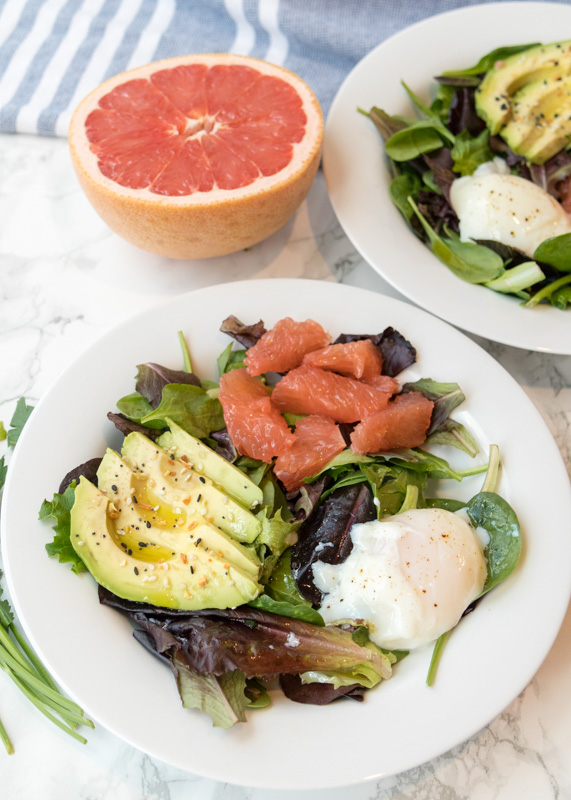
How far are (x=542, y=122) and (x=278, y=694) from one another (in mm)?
1706

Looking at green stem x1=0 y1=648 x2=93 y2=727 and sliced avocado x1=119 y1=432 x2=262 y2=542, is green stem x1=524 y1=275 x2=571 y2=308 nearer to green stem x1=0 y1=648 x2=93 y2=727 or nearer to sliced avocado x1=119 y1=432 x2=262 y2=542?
sliced avocado x1=119 y1=432 x2=262 y2=542

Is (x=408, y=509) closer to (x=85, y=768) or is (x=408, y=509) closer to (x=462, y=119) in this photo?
(x=85, y=768)

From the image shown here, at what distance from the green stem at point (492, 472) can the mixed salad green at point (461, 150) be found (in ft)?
1.74

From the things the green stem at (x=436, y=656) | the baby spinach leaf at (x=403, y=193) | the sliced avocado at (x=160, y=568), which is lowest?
the green stem at (x=436, y=656)

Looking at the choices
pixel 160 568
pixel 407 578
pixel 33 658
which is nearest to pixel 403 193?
pixel 407 578

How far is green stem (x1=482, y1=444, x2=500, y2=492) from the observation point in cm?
150

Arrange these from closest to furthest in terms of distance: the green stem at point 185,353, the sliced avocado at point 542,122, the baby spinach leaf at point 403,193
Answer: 1. the green stem at point 185,353
2. the baby spinach leaf at point 403,193
3. the sliced avocado at point 542,122

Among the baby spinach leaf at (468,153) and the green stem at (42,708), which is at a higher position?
the baby spinach leaf at (468,153)

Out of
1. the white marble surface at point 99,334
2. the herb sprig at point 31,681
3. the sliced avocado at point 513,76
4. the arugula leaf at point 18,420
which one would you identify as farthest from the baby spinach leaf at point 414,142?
the herb sprig at point 31,681

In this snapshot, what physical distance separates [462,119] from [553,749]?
1653 millimetres

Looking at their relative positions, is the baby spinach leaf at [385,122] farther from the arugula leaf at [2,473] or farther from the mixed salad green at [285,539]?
the arugula leaf at [2,473]

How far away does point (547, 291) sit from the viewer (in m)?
1.76

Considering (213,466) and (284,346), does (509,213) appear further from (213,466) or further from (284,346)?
(213,466)

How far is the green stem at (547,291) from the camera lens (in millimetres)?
1754
